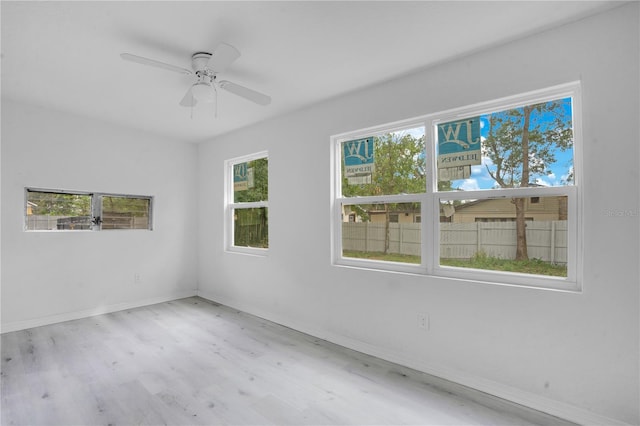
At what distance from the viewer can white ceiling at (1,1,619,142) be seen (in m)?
1.88

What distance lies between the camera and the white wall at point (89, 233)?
135 inches

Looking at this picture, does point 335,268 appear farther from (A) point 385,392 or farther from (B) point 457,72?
(B) point 457,72

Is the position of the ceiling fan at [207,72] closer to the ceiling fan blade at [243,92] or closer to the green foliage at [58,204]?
the ceiling fan blade at [243,92]

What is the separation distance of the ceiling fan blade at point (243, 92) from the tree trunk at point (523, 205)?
6.14 feet

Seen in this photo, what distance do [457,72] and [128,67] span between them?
8.27 feet

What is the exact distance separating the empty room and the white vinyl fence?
0.6 inches

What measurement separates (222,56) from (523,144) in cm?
209

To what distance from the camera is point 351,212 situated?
126 inches

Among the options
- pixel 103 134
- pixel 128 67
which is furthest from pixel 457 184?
pixel 103 134

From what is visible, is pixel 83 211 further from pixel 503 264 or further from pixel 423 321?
pixel 503 264

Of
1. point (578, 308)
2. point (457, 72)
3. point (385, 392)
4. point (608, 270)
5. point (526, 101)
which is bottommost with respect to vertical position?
point (385, 392)

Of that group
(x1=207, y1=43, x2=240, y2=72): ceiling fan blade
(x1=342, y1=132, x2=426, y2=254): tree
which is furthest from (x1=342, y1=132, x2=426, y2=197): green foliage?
(x1=207, y1=43, x2=240, y2=72): ceiling fan blade

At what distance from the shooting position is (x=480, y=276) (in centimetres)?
240

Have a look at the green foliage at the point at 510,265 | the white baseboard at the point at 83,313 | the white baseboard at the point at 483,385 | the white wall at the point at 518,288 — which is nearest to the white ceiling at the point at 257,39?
the white wall at the point at 518,288
